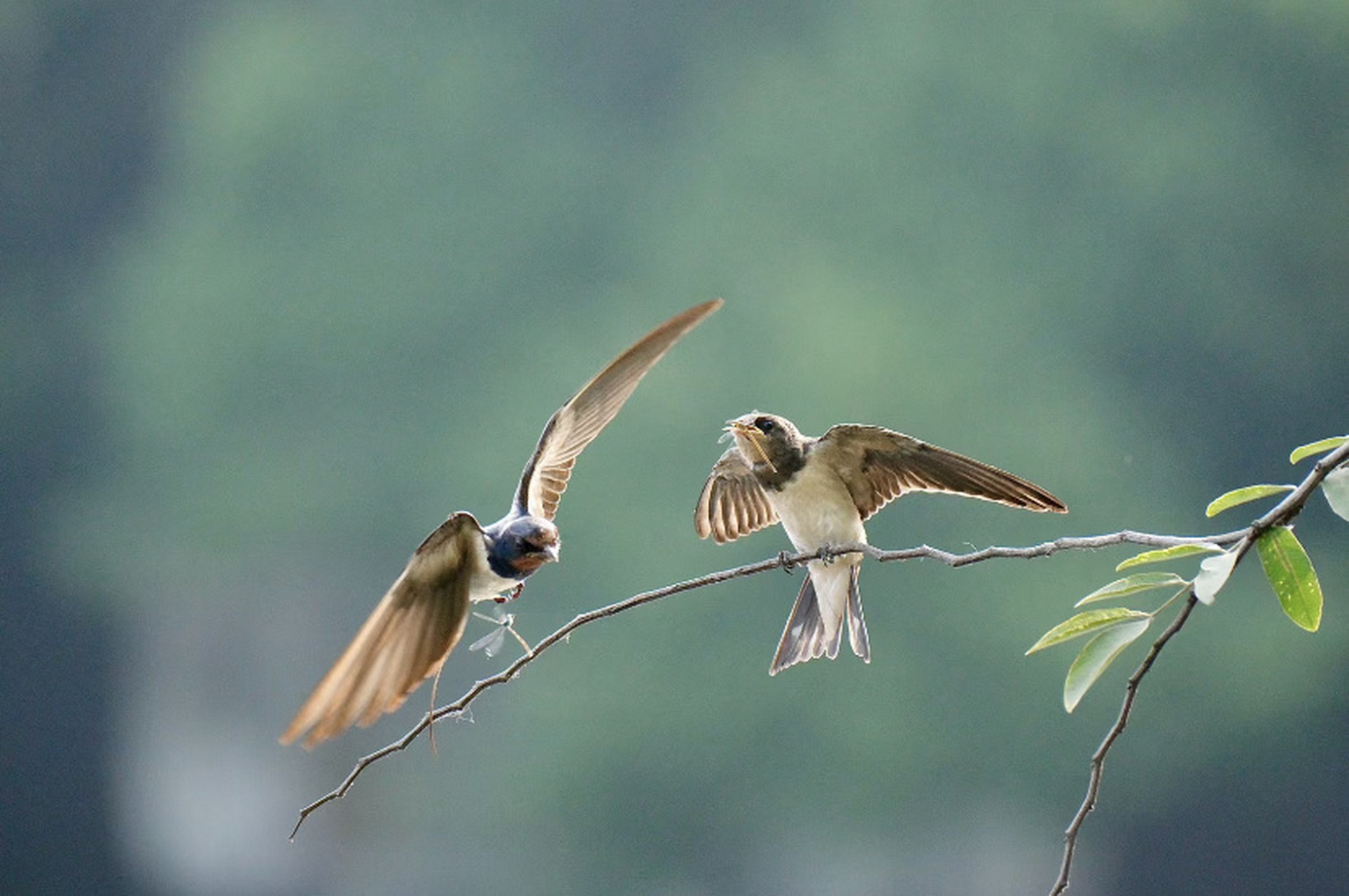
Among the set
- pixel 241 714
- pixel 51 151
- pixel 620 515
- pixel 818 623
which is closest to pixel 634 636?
pixel 620 515

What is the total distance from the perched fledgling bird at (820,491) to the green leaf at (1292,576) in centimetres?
46

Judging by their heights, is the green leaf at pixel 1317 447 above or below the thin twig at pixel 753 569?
above

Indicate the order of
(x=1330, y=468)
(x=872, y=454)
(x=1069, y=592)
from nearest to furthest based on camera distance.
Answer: (x=1330, y=468), (x=872, y=454), (x=1069, y=592)

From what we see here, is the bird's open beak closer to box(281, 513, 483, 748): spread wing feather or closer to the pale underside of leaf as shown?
box(281, 513, 483, 748): spread wing feather

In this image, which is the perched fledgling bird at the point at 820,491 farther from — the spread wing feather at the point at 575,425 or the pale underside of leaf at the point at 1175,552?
the pale underside of leaf at the point at 1175,552

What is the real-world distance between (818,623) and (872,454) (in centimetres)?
21

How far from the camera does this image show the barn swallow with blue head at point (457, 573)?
0.73 metres

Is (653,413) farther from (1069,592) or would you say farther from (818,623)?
(818,623)

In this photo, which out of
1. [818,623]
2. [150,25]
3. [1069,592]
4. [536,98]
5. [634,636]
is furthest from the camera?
[150,25]

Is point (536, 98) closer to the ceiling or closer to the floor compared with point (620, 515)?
closer to the ceiling

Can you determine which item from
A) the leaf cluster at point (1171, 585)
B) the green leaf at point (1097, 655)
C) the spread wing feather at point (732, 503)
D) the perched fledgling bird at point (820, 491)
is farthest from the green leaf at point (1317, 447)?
the spread wing feather at point (732, 503)

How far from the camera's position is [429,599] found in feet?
2.90

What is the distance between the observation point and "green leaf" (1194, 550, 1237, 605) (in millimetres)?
509

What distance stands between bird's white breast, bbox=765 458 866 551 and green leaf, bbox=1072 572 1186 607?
2.10 ft
